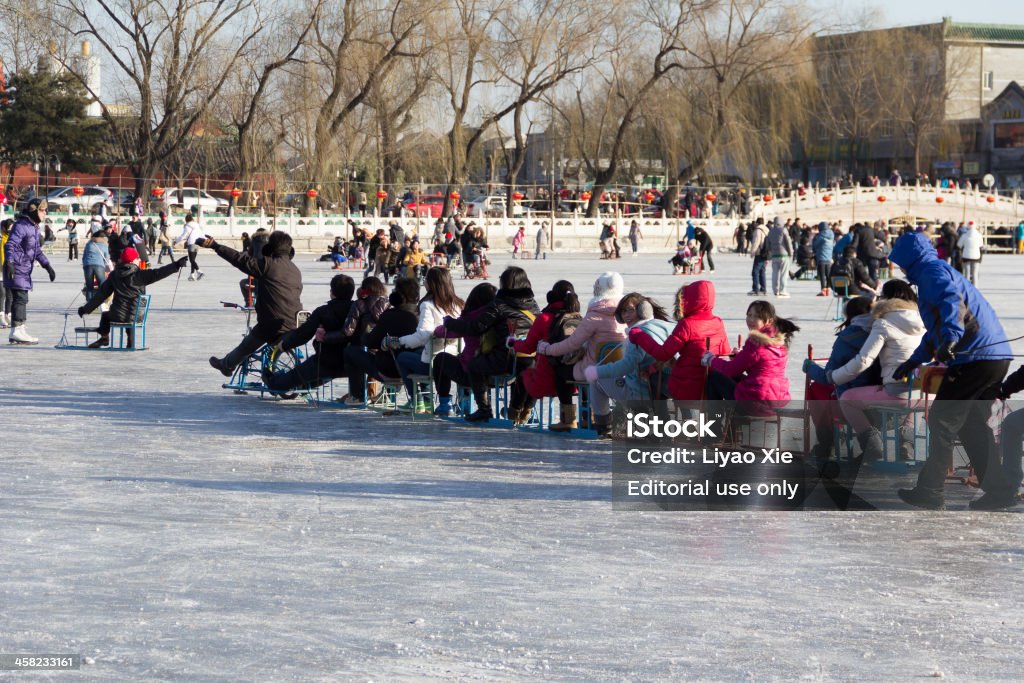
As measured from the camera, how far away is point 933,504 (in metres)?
6.64

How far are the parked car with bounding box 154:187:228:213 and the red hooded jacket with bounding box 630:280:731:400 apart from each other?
4045cm

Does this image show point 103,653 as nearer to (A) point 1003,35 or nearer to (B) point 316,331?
(B) point 316,331

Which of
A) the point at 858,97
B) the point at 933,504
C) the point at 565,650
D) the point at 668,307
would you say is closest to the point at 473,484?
the point at 933,504

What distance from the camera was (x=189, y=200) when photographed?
1959 inches

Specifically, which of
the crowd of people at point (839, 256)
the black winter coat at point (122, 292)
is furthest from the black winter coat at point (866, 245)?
the black winter coat at point (122, 292)

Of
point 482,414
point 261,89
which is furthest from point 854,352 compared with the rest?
point 261,89

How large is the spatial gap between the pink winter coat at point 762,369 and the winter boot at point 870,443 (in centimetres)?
41

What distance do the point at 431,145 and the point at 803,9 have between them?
13927mm

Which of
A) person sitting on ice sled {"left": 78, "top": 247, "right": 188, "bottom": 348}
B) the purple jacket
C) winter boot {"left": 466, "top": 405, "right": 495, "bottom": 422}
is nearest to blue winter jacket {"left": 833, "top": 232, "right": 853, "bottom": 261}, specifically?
person sitting on ice sled {"left": 78, "top": 247, "right": 188, "bottom": 348}

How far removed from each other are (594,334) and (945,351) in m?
2.61

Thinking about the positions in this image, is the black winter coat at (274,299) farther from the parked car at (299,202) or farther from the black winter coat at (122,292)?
the parked car at (299,202)

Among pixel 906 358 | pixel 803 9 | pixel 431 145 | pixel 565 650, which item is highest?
pixel 803 9

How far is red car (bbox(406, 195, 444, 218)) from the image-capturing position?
1901 inches

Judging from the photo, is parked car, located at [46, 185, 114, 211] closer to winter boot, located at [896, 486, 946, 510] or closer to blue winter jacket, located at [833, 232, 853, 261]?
blue winter jacket, located at [833, 232, 853, 261]
